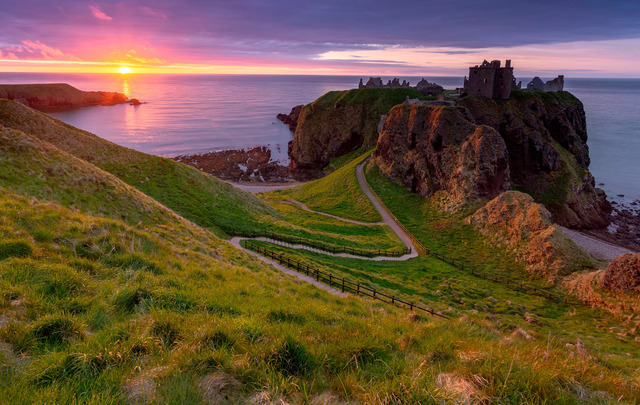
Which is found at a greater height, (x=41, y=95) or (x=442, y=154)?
(x=41, y=95)

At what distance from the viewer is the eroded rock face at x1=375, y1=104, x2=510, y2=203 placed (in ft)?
145

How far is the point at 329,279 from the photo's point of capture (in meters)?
20.8

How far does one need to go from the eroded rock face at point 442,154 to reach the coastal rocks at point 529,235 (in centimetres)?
516

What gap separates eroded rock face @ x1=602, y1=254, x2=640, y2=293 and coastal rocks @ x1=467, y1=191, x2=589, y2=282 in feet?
16.5

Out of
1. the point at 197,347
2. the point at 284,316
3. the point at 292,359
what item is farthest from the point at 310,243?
the point at 197,347

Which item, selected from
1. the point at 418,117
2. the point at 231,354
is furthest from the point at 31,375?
the point at 418,117

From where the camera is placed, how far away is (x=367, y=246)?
3600 centimetres

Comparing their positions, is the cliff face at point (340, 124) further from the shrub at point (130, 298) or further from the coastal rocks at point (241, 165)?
the shrub at point (130, 298)

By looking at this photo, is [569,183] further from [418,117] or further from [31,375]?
[31,375]

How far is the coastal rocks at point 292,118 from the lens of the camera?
14975 centimetres

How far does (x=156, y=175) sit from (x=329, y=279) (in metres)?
27.5

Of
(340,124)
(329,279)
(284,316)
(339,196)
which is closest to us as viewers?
(284,316)

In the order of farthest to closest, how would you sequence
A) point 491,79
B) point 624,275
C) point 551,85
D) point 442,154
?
point 551,85, point 491,79, point 442,154, point 624,275

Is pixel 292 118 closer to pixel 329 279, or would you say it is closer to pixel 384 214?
pixel 384 214
